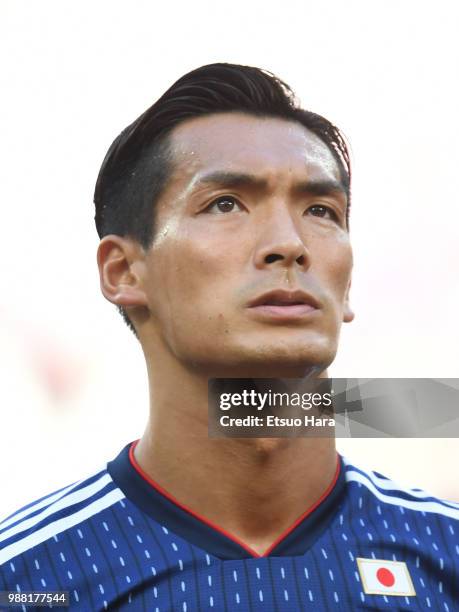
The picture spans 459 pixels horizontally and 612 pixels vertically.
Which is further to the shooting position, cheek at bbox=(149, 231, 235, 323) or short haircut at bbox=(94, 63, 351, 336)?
short haircut at bbox=(94, 63, 351, 336)

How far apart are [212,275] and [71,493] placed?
1.38m

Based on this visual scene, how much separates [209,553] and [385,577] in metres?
0.80

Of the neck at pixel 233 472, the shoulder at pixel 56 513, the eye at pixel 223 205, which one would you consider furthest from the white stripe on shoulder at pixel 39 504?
the eye at pixel 223 205

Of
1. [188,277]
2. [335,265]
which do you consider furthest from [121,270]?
[335,265]

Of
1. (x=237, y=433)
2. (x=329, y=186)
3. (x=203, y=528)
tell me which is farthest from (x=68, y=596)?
(x=329, y=186)

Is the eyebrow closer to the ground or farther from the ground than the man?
farther from the ground

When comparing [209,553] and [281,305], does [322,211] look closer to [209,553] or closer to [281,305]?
[281,305]

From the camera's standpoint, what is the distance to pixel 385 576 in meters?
3.98

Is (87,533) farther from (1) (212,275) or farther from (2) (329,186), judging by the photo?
(2) (329,186)

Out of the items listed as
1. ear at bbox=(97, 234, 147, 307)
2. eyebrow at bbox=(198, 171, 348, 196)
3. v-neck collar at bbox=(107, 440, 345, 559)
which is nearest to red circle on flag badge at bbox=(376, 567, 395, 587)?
v-neck collar at bbox=(107, 440, 345, 559)

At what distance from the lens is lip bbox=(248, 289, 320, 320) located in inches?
150

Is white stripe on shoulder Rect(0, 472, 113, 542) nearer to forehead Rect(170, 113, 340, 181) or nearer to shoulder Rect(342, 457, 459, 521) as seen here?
shoulder Rect(342, 457, 459, 521)

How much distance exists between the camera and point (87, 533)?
4.10 meters

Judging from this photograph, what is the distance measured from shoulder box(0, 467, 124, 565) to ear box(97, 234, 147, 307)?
0.91 m
